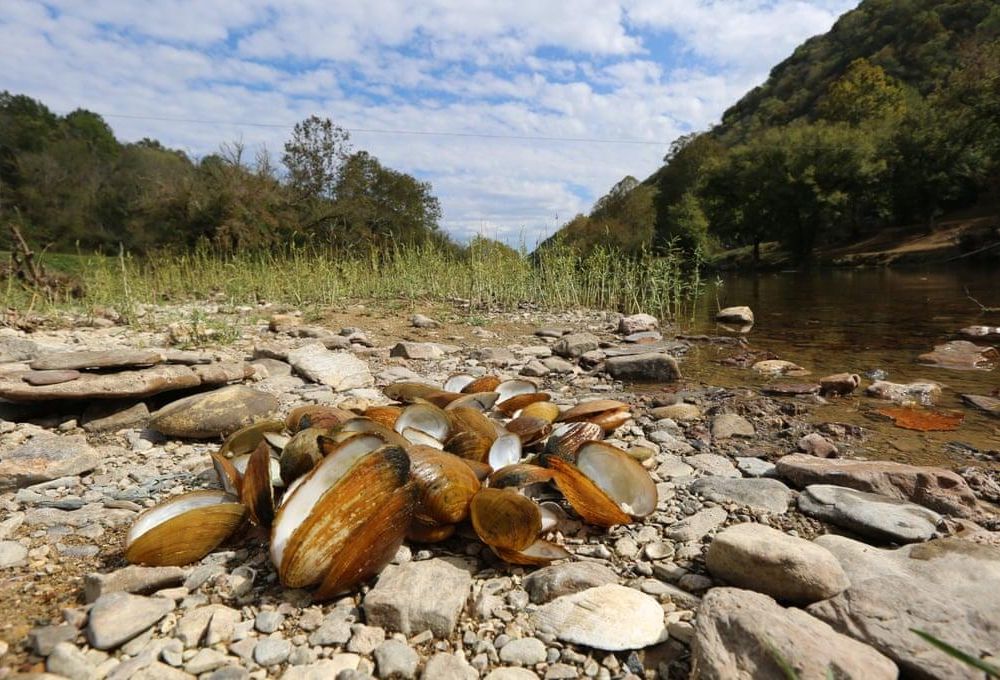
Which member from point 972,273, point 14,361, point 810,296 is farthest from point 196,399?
point 972,273

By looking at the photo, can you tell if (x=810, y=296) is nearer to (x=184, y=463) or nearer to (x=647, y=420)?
(x=647, y=420)

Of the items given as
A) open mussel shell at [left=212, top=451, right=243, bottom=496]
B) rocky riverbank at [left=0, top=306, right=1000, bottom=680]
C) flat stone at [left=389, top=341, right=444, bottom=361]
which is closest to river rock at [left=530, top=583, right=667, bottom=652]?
rocky riverbank at [left=0, top=306, right=1000, bottom=680]

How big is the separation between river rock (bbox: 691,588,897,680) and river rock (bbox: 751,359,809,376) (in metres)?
4.69

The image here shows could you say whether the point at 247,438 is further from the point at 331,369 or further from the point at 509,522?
the point at 331,369

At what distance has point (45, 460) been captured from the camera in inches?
105

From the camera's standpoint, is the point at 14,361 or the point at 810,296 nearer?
the point at 14,361

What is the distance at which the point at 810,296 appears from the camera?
15.0 m

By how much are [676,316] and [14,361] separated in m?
10.3

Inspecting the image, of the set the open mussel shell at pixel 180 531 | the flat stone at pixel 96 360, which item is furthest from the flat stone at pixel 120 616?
the flat stone at pixel 96 360

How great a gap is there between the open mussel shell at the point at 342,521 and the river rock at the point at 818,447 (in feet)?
8.71

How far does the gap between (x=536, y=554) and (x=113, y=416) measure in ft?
9.70

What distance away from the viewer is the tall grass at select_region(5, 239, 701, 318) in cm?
959

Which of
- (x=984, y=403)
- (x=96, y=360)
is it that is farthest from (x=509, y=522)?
(x=984, y=403)

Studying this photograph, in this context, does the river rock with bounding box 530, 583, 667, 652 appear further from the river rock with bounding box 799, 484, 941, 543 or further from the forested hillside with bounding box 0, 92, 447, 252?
the forested hillside with bounding box 0, 92, 447, 252
